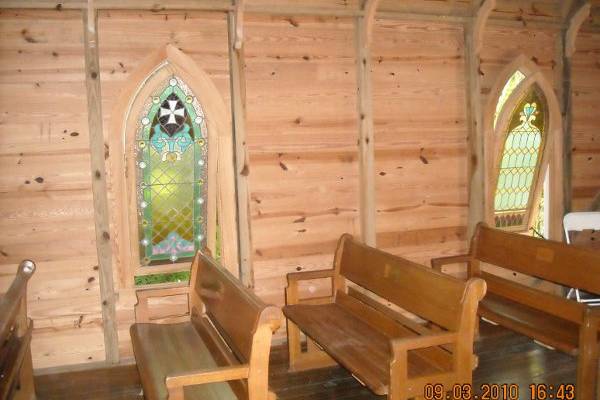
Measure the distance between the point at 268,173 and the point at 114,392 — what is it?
2109mm

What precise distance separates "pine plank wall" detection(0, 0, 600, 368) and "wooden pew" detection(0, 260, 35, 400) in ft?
2.16

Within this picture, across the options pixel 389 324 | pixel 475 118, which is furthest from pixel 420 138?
pixel 389 324

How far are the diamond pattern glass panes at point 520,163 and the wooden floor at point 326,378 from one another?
1.59m

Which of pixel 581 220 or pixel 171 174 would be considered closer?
pixel 171 174

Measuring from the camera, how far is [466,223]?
5.30 meters

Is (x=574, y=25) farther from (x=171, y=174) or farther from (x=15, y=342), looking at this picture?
(x=15, y=342)

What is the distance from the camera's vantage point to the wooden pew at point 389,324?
2.77m

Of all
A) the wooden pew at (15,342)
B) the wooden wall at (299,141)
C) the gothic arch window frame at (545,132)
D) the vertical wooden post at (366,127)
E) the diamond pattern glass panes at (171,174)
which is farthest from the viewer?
the gothic arch window frame at (545,132)

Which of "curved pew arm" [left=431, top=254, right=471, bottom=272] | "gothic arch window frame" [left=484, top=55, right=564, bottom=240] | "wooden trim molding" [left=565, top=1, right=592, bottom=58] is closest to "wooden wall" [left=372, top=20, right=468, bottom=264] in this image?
"gothic arch window frame" [left=484, top=55, right=564, bottom=240]

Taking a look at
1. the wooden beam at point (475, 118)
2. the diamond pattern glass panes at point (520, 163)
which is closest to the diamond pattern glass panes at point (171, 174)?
the wooden beam at point (475, 118)

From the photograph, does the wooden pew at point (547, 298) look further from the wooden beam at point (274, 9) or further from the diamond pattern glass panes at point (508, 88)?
the wooden beam at point (274, 9)

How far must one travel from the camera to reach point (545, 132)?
18.4 feet

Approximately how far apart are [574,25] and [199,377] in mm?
5093

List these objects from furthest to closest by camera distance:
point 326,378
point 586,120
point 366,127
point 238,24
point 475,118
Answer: point 586,120, point 475,118, point 366,127, point 238,24, point 326,378
